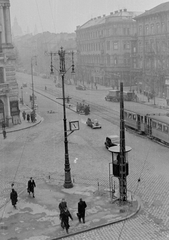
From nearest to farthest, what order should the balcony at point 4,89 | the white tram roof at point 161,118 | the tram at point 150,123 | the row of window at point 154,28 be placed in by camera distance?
1. the white tram roof at point 161,118
2. the tram at point 150,123
3. the balcony at point 4,89
4. the row of window at point 154,28

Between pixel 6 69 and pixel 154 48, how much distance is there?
3029 centimetres

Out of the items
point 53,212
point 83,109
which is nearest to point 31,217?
point 53,212

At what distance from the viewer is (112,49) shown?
258 feet

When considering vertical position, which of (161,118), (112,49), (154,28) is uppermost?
(154,28)

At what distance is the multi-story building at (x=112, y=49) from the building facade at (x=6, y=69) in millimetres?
29944

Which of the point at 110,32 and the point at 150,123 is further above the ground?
the point at 110,32

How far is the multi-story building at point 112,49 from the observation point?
7581 centimetres

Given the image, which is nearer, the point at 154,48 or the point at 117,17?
the point at 154,48

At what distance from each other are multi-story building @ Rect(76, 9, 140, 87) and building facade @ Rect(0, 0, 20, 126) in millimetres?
29944

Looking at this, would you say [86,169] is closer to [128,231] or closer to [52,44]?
[128,231]

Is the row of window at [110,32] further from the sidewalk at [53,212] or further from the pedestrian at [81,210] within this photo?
the pedestrian at [81,210]

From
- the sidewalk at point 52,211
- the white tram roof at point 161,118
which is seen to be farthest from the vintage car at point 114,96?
the sidewalk at point 52,211

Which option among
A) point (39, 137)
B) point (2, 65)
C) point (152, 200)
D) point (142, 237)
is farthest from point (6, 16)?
point (142, 237)

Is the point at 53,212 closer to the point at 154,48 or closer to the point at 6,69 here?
the point at 6,69
